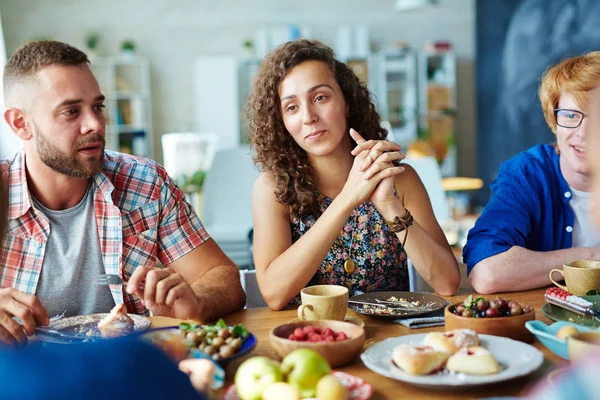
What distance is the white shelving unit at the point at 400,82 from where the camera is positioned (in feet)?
26.8

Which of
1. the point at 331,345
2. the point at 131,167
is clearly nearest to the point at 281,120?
the point at 131,167

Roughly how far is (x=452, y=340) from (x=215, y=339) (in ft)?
1.35

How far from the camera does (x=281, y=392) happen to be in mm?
981

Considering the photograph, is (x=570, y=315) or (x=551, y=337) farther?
(x=570, y=315)

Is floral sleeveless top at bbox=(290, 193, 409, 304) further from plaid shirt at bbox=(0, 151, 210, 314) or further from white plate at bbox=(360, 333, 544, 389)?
white plate at bbox=(360, 333, 544, 389)

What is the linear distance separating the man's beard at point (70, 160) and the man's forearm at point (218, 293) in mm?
407

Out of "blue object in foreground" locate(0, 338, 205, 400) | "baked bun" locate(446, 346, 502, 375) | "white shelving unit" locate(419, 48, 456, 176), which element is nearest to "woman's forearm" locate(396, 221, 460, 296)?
"baked bun" locate(446, 346, 502, 375)

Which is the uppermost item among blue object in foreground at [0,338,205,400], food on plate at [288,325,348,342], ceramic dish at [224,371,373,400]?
blue object in foreground at [0,338,205,400]

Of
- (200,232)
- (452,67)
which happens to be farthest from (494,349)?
(452,67)

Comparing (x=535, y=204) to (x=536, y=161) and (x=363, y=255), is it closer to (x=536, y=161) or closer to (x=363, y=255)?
(x=536, y=161)

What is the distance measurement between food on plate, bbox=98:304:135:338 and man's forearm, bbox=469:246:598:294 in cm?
91

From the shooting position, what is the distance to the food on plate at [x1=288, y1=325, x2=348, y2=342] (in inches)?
47.8

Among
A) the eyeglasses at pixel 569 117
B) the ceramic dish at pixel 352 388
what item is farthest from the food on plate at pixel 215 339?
the eyeglasses at pixel 569 117

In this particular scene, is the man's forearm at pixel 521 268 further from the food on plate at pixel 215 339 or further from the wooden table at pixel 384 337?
the food on plate at pixel 215 339
